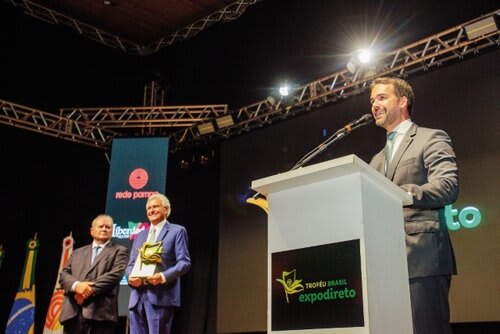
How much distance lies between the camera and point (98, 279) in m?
3.81

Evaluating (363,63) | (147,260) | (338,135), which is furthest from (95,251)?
(363,63)

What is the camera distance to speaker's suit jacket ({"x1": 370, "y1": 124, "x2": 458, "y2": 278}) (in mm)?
1778

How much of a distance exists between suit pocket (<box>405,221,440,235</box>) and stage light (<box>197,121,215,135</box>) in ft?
15.3

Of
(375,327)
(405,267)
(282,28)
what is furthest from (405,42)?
(375,327)

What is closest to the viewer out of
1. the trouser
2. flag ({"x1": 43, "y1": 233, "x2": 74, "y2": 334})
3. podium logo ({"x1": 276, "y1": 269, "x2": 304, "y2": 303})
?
podium logo ({"x1": 276, "y1": 269, "x2": 304, "y2": 303})

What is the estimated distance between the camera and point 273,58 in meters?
6.07

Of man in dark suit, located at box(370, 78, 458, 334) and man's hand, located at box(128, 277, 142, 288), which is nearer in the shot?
man in dark suit, located at box(370, 78, 458, 334)

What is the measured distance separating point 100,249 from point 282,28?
10.9 ft

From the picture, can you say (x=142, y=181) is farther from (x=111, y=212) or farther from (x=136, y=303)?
(x=136, y=303)

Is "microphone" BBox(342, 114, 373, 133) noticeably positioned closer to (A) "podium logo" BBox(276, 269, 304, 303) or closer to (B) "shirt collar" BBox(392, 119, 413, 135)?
(B) "shirt collar" BBox(392, 119, 413, 135)

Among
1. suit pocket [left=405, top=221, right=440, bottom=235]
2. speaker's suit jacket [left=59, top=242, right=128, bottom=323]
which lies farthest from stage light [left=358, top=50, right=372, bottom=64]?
suit pocket [left=405, top=221, right=440, bottom=235]

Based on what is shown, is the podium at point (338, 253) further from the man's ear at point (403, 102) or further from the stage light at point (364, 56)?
the stage light at point (364, 56)

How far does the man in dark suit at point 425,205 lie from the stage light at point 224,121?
416 centimetres

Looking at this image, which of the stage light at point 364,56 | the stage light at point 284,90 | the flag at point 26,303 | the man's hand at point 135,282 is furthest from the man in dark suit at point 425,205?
the flag at point 26,303
